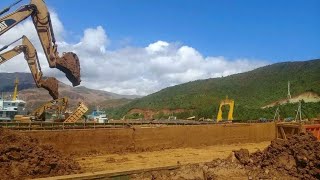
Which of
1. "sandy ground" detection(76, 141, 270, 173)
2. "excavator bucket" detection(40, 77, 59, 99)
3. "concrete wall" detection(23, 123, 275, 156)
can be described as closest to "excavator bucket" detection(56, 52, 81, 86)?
"excavator bucket" detection(40, 77, 59, 99)

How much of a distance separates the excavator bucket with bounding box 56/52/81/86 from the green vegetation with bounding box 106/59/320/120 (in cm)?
3099

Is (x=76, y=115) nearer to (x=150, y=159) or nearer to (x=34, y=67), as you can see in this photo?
(x=34, y=67)

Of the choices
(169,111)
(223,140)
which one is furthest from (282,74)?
(223,140)

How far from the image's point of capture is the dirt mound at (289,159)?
10430 millimetres

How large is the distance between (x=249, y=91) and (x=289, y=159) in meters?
74.6

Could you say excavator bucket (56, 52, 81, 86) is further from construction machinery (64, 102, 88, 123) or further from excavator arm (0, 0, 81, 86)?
construction machinery (64, 102, 88, 123)

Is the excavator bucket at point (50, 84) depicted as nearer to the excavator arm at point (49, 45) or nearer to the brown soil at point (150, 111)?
the excavator arm at point (49, 45)

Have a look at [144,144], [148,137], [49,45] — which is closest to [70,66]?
[49,45]

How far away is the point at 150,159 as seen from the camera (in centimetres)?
1563

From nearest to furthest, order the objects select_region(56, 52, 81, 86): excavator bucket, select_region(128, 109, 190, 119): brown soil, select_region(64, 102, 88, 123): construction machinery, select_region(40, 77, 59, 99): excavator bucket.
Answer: select_region(56, 52, 81, 86): excavator bucket
select_region(40, 77, 59, 99): excavator bucket
select_region(64, 102, 88, 123): construction machinery
select_region(128, 109, 190, 119): brown soil

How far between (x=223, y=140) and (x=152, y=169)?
493 inches

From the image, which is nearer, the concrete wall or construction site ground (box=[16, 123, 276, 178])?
construction site ground (box=[16, 123, 276, 178])

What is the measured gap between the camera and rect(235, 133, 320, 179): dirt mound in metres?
10.4

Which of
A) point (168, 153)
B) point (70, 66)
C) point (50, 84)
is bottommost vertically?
point (168, 153)
